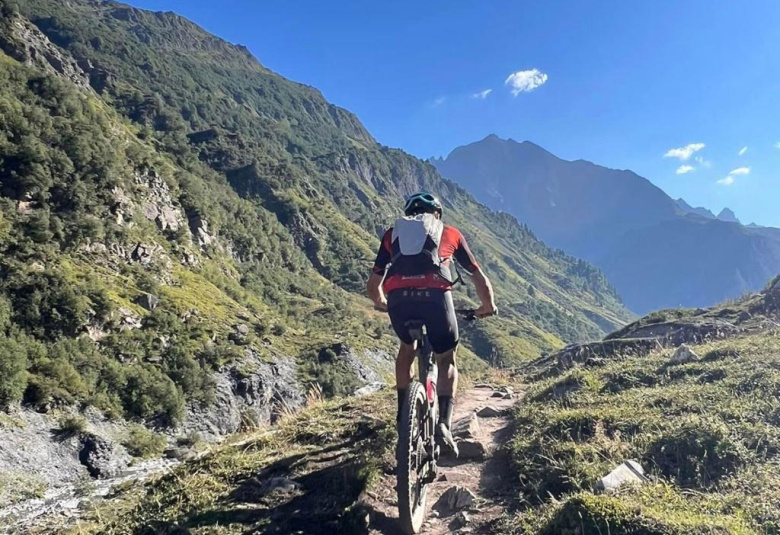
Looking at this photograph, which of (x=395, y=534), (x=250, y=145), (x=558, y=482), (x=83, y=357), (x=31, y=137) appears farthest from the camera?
(x=250, y=145)

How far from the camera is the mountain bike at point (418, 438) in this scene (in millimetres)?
4168

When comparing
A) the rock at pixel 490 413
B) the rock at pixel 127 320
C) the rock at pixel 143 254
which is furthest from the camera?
the rock at pixel 143 254

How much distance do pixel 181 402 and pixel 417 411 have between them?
179 feet

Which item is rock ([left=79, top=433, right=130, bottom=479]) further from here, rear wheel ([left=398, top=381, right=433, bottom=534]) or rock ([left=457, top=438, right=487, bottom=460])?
rear wheel ([left=398, top=381, right=433, bottom=534])

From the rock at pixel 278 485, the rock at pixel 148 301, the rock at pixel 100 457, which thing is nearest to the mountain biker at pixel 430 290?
the rock at pixel 278 485

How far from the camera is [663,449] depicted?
488 cm

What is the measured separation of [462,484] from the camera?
5.40m

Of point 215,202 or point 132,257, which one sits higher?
point 215,202

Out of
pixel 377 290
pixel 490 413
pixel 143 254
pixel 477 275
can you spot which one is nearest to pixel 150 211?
pixel 143 254

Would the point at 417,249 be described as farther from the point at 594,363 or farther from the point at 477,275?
the point at 594,363

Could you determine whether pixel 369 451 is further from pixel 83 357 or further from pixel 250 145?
pixel 250 145

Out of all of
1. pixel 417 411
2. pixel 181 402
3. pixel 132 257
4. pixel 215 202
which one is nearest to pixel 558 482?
pixel 417 411

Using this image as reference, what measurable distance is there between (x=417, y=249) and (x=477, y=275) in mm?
851

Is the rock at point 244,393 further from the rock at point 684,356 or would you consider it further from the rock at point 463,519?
the rock at point 463,519
